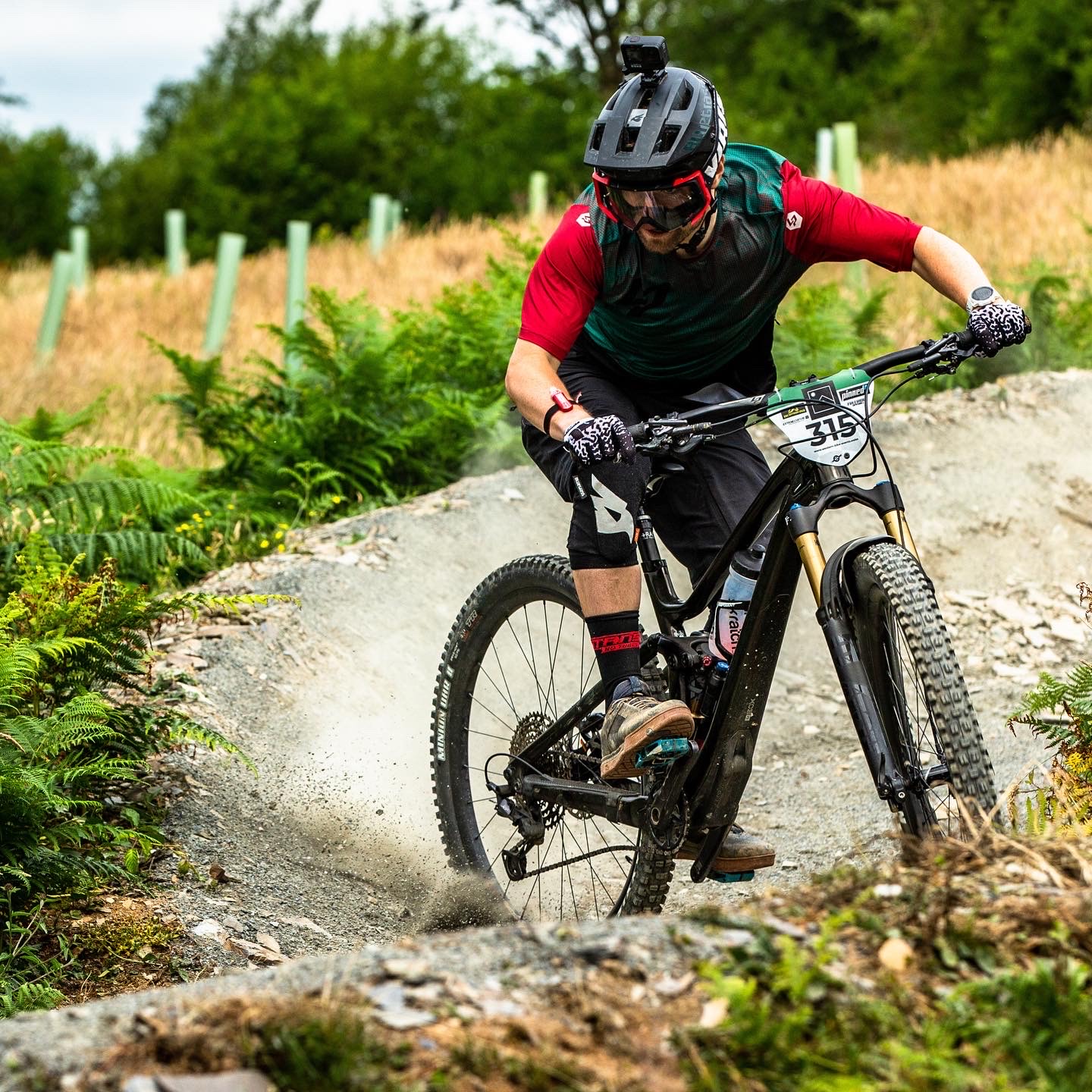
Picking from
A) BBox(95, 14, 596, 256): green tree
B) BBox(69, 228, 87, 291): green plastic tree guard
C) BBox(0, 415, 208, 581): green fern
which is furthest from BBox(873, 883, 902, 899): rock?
BBox(95, 14, 596, 256): green tree

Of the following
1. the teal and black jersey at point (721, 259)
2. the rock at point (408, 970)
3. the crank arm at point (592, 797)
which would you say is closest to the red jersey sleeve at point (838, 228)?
the teal and black jersey at point (721, 259)

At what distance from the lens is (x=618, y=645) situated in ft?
13.1

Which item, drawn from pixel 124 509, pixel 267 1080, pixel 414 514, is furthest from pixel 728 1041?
pixel 414 514

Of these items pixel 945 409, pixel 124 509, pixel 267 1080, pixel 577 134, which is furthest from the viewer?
pixel 577 134

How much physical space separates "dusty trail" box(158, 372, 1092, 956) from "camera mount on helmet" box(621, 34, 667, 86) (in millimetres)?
2732

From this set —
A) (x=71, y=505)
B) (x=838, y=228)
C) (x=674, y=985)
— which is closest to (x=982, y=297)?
(x=838, y=228)

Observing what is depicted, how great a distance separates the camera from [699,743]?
383 cm

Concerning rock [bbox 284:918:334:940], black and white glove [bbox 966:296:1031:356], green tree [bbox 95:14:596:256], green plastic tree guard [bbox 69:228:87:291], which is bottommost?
rock [bbox 284:918:334:940]

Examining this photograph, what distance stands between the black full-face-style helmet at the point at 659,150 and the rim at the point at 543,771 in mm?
1304

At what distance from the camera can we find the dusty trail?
15.9ft

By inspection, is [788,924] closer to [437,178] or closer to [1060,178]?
[1060,178]

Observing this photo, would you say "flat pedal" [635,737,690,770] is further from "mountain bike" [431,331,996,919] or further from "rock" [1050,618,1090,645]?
"rock" [1050,618,1090,645]

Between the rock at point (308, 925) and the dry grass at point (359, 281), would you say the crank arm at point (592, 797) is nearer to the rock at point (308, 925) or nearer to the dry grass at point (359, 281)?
the rock at point (308, 925)

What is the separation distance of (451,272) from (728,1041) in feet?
49.1
